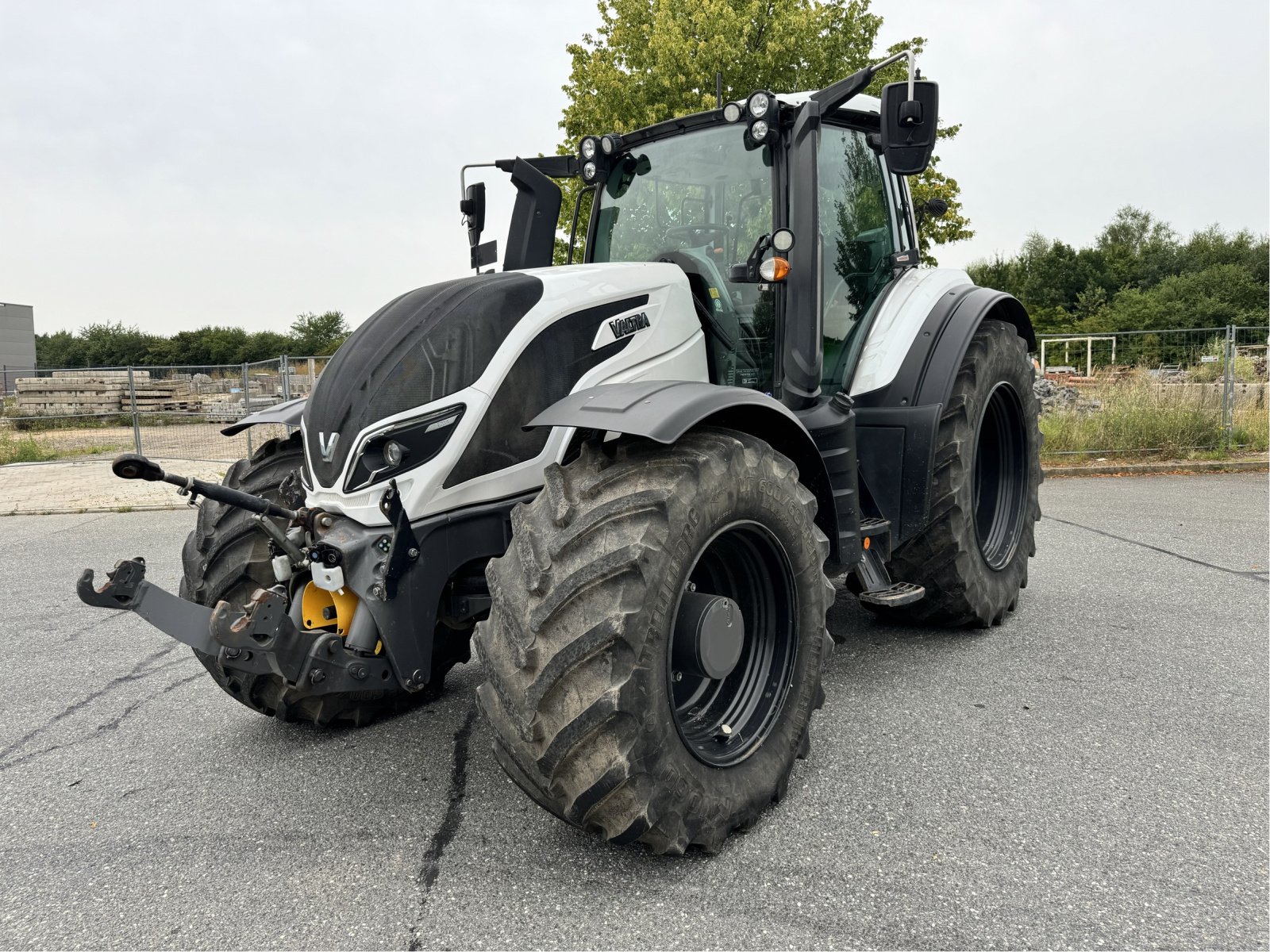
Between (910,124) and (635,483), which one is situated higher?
(910,124)

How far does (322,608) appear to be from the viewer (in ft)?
8.77

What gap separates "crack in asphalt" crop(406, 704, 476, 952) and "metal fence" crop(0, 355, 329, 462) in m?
10.2

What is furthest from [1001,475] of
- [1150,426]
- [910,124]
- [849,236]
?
[1150,426]

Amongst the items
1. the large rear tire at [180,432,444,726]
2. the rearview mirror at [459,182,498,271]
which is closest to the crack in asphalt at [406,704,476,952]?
the large rear tire at [180,432,444,726]

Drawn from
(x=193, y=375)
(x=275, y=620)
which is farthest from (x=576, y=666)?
(x=193, y=375)

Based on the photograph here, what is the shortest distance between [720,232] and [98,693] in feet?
11.3

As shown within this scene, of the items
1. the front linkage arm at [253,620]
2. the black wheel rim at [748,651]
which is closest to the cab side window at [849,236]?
the black wheel rim at [748,651]

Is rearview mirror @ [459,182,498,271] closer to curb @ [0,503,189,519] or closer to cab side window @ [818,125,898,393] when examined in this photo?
cab side window @ [818,125,898,393]

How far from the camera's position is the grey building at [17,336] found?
36875 millimetres

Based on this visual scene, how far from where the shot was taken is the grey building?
36875 mm

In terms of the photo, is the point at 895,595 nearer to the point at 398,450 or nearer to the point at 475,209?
the point at 398,450

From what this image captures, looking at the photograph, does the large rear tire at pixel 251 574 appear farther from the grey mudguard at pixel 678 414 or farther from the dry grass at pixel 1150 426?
the dry grass at pixel 1150 426

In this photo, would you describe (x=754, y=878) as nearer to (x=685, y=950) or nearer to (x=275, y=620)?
(x=685, y=950)

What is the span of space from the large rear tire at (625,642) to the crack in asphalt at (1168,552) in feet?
14.5
